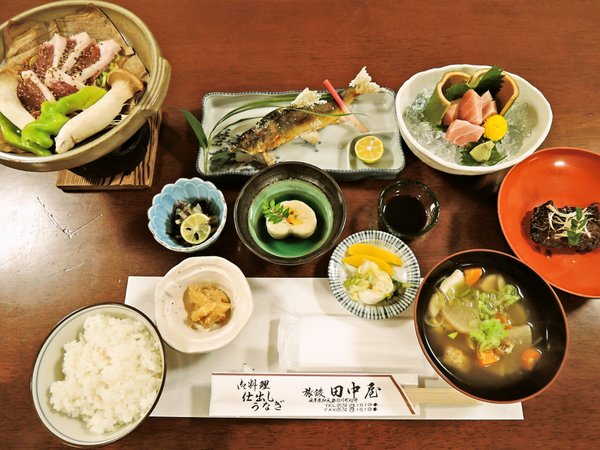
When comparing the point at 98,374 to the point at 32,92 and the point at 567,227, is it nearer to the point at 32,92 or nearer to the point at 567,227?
the point at 32,92

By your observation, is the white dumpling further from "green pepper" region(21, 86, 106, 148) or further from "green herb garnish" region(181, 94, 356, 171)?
"green pepper" region(21, 86, 106, 148)

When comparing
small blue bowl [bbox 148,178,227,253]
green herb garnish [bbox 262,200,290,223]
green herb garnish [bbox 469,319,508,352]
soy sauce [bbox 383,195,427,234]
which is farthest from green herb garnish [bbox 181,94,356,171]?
green herb garnish [bbox 469,319,508,352]

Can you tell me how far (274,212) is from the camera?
1575 mm

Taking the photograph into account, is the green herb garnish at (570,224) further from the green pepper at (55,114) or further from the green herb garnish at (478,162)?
the green pepper at (55,114)

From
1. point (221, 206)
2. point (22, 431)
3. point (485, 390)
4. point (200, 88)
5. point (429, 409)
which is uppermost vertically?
point (200, 88)

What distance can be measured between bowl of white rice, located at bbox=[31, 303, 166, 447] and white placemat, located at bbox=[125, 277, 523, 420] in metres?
0.14

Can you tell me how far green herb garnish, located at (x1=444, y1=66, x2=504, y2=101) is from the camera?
171 centimetres

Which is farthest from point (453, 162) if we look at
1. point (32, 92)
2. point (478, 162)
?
point (32, 92)

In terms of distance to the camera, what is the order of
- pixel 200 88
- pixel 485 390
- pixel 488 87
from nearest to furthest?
pixel 485 390 < pixel 488 87 < pixel 200 88

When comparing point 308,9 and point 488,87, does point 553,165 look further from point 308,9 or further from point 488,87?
point 308,9

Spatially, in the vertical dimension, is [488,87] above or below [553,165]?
above

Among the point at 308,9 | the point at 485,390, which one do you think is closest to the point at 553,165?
the point at 485,390

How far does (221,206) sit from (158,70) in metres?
0.56

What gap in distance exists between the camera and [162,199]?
5.46 ft
